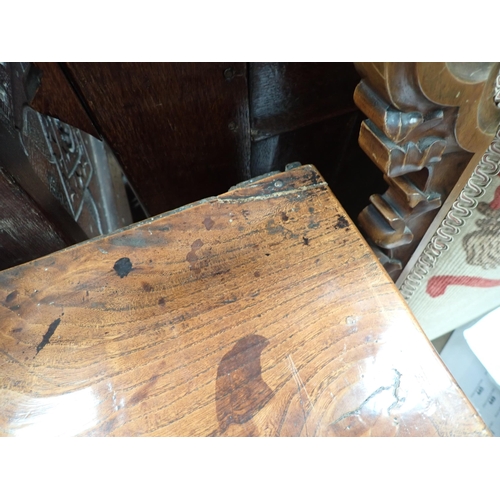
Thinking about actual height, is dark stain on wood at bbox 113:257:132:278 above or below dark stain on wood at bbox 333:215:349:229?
above

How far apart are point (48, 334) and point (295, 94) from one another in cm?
54

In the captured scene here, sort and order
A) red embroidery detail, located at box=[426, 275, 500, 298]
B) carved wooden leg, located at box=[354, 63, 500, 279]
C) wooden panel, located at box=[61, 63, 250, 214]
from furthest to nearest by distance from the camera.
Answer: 1. red embroidery detail, located at box=[426, 275, 500, 298]
2. wooden panel, located at box=[61, 63, 250, 214]
3. carved wooden leg, located at box=[354, 63, 500, 279]

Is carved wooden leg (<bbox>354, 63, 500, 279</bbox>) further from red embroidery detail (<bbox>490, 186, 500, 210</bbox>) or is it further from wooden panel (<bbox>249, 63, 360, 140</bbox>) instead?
wooden panel (<bbox>249, 63, 360, 140</bbox>)

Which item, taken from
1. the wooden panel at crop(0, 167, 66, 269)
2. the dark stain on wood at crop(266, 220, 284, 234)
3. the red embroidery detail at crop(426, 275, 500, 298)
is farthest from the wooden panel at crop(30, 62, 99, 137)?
the red embroidery detail at crop(426, 275, 500, 298)

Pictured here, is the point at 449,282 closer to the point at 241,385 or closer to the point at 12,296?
the point at 241,385

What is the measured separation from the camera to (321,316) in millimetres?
400

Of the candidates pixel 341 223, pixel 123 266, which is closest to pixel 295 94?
pixel 341 223

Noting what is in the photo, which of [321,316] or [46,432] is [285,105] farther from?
[46,432]

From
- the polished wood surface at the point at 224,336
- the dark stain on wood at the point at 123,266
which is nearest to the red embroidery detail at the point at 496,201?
the polished wood surface at the point at 224,336

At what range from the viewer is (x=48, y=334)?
411 millimetres

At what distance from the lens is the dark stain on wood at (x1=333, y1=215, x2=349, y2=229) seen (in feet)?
1.52

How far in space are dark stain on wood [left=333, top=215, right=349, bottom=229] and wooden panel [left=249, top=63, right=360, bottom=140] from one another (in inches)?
12.0
